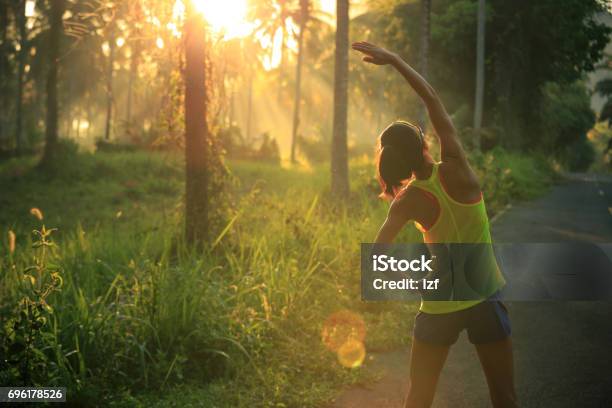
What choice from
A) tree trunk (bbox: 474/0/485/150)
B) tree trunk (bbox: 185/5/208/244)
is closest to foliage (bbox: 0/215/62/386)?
→ tree trunk (bbox: 185/5/208/244)

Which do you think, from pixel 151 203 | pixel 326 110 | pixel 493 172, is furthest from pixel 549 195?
pixel 326 110

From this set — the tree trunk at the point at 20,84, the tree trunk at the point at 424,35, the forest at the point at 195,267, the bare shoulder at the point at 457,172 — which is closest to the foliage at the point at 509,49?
the forest at the point at 195,267

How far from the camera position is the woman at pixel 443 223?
112 inches

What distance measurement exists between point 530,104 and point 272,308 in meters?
30.4

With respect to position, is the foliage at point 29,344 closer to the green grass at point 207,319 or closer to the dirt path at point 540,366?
the green grass at point 207,319

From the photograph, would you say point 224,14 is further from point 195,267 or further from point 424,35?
point 424,35

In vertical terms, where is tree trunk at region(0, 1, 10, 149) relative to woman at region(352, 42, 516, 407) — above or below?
above

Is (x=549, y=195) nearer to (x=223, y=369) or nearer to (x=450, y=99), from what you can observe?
(x=450, y=99)

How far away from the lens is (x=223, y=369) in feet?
17.9

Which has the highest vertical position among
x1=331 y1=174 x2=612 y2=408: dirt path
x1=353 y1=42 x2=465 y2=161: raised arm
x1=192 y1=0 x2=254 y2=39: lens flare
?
x1=192 y1=0 x2=254 y2=39: lens flare

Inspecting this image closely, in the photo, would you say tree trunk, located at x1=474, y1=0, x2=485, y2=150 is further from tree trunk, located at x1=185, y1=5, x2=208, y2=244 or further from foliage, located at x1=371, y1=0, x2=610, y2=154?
tree trunk, located at x1=185, y1=5, x2=208, y2=244

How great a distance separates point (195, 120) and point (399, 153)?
22.1ft

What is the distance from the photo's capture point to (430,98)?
3012mm

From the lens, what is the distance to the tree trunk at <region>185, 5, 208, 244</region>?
9125 mm
